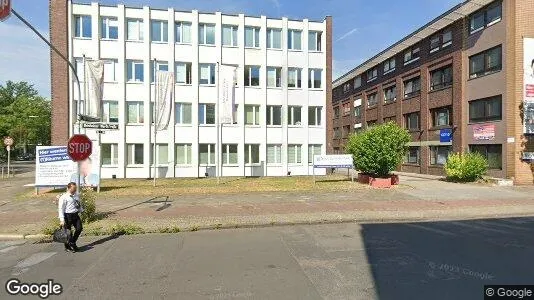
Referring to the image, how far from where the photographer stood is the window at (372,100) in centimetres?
4346

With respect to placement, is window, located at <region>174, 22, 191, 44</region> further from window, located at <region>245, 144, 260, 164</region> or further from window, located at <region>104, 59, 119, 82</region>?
window, located at <region>245, 144, 260, 164</region>

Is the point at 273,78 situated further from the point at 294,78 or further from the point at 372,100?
the point at 372,100

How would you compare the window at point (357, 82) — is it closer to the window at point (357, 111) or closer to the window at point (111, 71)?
the window at point (357, 111)

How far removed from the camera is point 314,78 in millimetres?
33125

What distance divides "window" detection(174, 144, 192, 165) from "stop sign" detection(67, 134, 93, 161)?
67.2 ft

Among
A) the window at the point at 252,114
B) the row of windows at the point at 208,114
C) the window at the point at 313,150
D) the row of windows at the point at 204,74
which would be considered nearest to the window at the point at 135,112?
the row of windows at the point at 208,114

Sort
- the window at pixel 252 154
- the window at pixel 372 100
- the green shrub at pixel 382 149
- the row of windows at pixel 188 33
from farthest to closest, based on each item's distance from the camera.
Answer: the window at pixel 372 100
the window at pixel 252 154
the row of windows at pixel 188 33
the green shrub at pixel 382 149

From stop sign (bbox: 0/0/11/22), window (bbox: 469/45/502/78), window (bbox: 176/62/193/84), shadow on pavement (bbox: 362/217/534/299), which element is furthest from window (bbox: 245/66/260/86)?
stop sign (bbox: 0/0/11/22)

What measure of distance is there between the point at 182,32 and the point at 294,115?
464 inches

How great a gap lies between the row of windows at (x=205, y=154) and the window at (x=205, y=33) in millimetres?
8790

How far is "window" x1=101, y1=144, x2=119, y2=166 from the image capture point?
1180 inches

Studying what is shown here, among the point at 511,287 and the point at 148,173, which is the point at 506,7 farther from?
the point at 148,173

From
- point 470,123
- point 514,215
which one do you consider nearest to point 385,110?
point 470,123

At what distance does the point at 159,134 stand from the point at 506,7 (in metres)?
26.1
